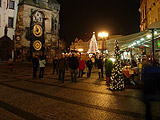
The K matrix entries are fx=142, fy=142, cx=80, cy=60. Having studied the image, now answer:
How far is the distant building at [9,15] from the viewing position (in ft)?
98.1

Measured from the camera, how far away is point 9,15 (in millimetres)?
31875

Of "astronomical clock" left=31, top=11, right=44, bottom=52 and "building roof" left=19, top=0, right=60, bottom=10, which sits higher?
"building roof" left=19, top=0, right=60, bottom=10

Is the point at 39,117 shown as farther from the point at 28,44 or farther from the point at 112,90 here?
the point at 28,44

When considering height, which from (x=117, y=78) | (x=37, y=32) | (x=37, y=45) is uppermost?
(x=37, y=32)

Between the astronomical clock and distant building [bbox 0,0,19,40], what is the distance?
469 cm

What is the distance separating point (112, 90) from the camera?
7.54 metres

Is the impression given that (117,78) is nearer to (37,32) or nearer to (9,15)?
(9,15)

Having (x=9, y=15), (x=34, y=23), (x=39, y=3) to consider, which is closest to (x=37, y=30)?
(x=34, y=23)

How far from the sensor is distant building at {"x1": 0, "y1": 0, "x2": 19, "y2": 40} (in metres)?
29.9

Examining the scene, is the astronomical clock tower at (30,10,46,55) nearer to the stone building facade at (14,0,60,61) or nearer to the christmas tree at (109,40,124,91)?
the stone building facade at (14,0,60,61)

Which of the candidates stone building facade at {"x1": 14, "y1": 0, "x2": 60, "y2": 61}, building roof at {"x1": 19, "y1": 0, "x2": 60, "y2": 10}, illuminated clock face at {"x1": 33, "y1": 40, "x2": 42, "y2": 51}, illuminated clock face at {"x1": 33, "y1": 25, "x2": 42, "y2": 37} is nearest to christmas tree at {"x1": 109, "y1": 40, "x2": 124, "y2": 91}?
stone building facade at {"x1": 14, "y1": 0, "x2": 60, "y2": 61}

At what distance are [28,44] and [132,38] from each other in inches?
1237

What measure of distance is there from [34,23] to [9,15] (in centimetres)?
655

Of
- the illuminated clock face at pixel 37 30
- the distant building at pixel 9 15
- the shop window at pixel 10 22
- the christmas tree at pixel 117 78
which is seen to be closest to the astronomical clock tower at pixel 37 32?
the illuminated clock face at pixel 37 30
